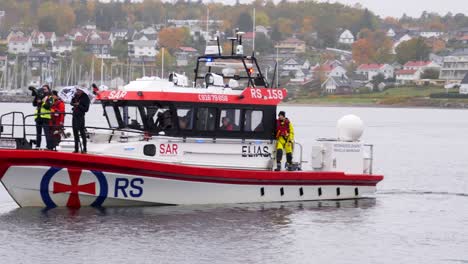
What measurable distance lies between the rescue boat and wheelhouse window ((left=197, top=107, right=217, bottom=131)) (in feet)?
0.07

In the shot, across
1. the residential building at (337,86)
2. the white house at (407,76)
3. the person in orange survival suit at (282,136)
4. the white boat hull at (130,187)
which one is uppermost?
the person in orange survival suit at (282,136)

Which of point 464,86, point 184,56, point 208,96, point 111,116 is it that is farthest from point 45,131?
point 464,86

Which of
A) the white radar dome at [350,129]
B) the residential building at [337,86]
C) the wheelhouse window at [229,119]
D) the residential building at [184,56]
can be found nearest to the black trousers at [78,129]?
the wheelhouse window at [229,119]

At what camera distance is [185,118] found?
25266mm

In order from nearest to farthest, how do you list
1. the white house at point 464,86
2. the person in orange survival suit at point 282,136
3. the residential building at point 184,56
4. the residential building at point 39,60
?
the person in orange survival suit at point 282,136
the residential building at point 184,56
the residential building at point 39,60
the white house at point 464,86

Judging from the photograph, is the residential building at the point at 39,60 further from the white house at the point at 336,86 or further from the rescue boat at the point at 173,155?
the rescue boat at the point at 173,155

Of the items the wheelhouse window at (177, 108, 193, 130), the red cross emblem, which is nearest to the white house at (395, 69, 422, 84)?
the wheelhouse window at (177, 108, 193, 130)

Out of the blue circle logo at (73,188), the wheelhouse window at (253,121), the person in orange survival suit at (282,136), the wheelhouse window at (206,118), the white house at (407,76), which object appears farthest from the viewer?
the white house at (407,76)

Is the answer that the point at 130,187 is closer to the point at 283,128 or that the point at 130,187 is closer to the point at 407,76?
the point at 283,128

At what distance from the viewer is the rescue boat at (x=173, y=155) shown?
78.9 feet

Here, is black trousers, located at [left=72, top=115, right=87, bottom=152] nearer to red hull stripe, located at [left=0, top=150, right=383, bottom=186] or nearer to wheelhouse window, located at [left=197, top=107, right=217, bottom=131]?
red hull stripe, located at [left=0, top=150, right=383, bottom=186]

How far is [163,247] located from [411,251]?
4.58 m

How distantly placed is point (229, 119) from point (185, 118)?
3.35 feet

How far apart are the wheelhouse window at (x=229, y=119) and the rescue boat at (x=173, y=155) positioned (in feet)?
0.07
